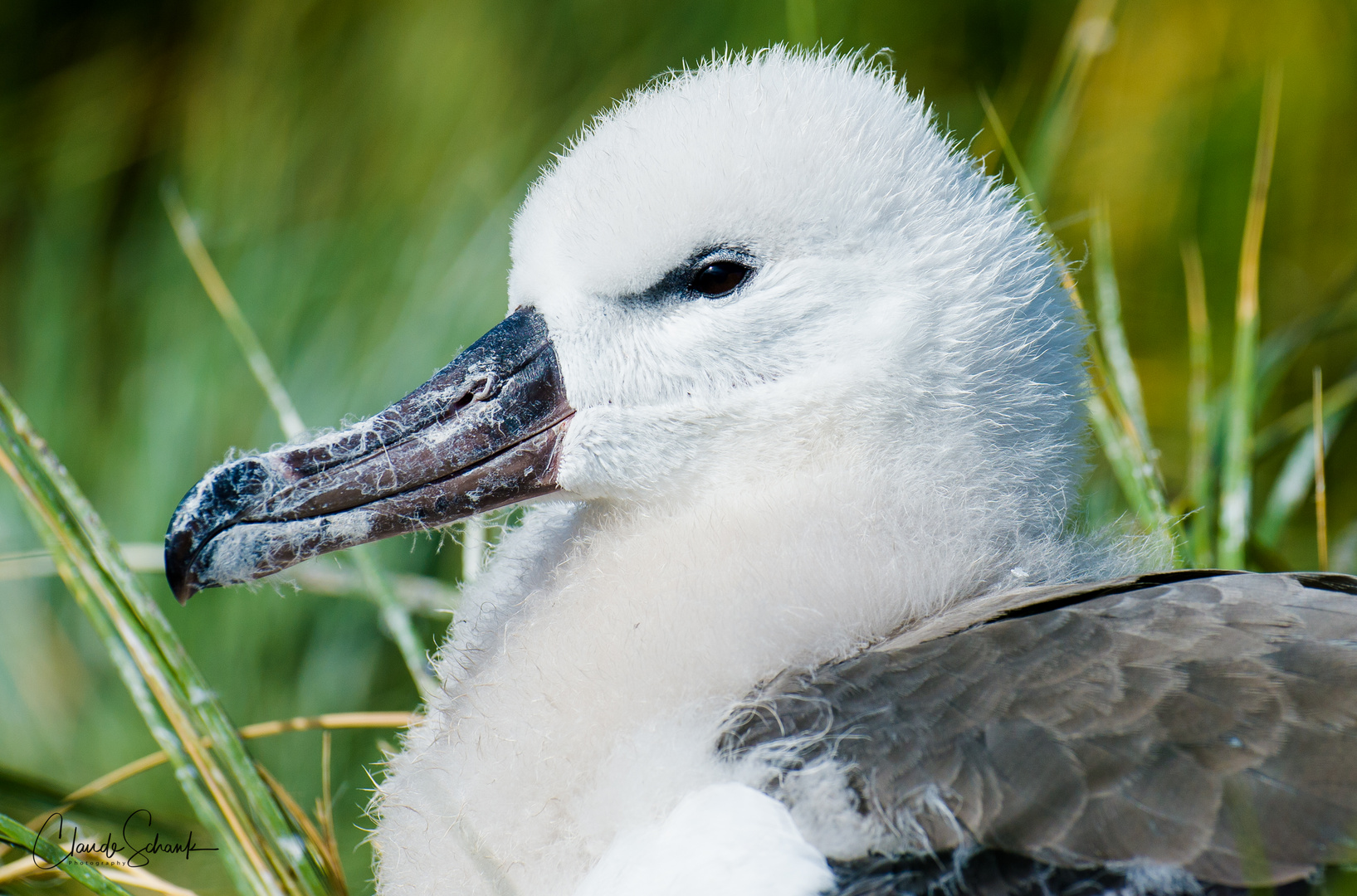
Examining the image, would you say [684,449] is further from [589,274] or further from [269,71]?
[269,71]

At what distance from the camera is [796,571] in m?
1.34

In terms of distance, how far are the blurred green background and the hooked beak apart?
→ 1.40 m

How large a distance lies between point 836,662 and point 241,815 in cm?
79

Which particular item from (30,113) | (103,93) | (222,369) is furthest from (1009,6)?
(30,113)

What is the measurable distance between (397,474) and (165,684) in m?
0.39

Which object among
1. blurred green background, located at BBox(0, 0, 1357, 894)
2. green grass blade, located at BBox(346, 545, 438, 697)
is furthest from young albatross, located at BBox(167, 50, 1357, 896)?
blurred green background, located at BBox(0, 0, 1357, 894)

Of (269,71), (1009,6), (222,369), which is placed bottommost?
(222,369)

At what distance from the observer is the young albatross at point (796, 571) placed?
3.66ft

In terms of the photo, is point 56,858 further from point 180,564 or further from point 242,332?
point 242,332

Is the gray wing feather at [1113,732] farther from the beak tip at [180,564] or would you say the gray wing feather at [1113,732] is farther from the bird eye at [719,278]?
the beak tip at [180,564]

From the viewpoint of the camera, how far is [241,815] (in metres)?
1.48

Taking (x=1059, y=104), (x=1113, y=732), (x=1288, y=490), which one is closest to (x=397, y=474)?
(x=1113, y=732)

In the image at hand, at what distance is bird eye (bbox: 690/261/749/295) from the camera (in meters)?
1.57

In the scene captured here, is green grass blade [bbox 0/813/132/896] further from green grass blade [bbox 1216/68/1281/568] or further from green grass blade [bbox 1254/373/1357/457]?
green grass blade [bbox 1254/373/1357/457]
